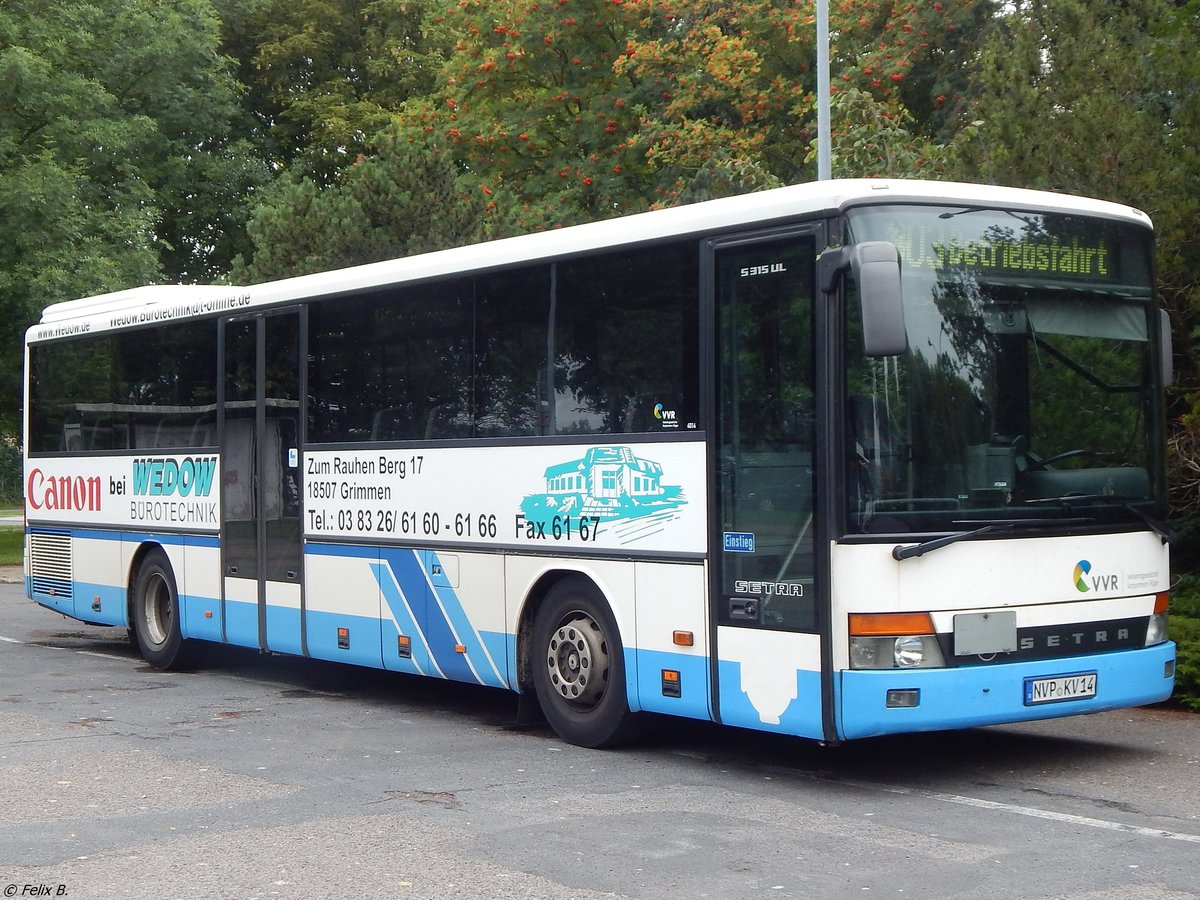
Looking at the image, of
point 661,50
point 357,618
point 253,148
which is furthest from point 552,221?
point 357,618

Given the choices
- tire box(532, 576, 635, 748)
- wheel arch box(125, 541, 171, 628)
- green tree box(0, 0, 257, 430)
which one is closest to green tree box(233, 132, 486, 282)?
green tree box(0, 0, 257, 430)

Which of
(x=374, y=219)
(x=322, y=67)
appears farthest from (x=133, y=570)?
(x=322, y=67)

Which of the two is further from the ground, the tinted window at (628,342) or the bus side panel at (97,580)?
the tinted window at (628,342)

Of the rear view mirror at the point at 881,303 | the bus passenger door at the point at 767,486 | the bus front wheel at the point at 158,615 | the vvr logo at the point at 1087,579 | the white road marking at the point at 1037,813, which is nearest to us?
the white road marking at the point at 1037,813

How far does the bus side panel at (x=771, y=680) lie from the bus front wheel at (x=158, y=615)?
7.15 m

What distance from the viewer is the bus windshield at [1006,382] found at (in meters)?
8.41

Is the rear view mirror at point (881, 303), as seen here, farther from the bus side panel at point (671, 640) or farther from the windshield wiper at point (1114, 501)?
the bus side panel at point (671, 640)

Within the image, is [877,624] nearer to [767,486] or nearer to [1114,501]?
[767,486]

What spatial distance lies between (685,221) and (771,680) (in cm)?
266

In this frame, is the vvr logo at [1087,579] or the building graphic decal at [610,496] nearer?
the vvr logo at [1087,579]

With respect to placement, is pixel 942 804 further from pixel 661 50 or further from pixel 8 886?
pixel 661 50

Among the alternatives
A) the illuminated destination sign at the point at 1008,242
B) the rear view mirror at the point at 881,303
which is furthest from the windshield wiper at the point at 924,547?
the illuminated destination sign at the point at 1008,242

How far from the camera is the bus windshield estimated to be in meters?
8.41

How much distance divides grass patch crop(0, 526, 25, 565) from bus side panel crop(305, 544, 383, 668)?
14.4 m
